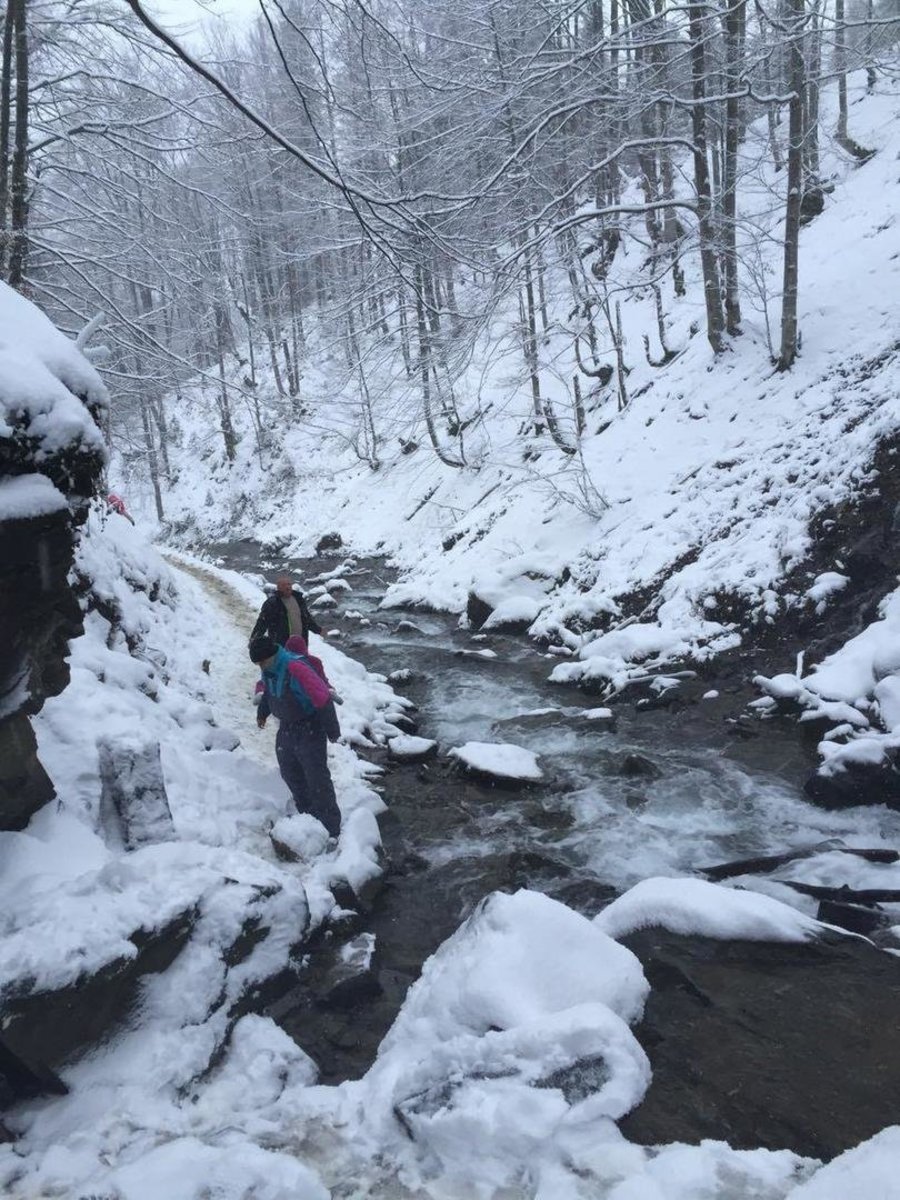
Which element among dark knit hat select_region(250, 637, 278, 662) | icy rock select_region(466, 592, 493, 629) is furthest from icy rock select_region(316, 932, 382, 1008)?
icy rock select_region(466, 592, 493, 629)

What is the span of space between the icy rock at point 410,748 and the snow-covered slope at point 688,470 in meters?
2.82

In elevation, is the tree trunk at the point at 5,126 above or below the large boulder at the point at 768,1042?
above

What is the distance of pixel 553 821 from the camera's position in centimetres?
675

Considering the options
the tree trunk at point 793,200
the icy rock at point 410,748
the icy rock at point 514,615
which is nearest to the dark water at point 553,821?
the icy rock at point 410,748

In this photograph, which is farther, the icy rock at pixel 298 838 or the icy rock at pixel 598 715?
the icy rock at pixel 598 715

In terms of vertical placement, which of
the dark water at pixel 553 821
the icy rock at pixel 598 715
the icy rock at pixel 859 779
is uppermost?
the icy rock at pixel 859 779

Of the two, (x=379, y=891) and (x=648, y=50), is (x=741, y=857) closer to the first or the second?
(x=379, y=891)

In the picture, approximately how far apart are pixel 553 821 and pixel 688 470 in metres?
8.16

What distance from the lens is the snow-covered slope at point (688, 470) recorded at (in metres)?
9.95

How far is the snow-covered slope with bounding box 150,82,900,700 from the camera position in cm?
995

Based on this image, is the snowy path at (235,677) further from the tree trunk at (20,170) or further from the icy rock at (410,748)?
the tree trunk at (20,170)

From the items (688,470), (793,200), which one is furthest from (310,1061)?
(793,200)

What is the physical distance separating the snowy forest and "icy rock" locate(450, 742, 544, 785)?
87 mm

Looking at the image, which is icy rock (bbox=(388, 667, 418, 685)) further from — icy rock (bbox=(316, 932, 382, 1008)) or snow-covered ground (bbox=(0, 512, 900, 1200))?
icy rock (bbox=(316, 932, 382, 1008))
